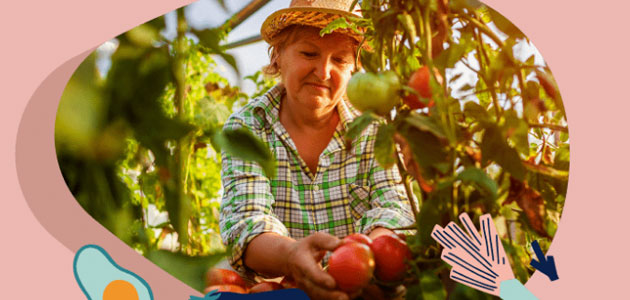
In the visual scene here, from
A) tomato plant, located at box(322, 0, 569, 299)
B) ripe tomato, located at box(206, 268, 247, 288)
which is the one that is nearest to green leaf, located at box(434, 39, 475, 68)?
tomato plant, located at box(322, 0, 569, 299)

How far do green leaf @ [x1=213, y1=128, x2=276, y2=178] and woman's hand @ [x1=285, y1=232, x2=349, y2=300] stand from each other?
0.37ft

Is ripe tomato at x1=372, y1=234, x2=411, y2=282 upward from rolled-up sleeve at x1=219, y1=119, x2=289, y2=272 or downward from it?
downward

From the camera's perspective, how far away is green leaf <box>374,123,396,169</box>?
56 centimetres

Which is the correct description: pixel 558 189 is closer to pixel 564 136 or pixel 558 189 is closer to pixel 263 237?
A: pixel 564 136

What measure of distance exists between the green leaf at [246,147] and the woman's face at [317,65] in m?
0.21

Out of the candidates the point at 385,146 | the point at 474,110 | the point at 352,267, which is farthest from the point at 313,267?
the point at 474,110

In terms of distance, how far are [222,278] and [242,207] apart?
112mm

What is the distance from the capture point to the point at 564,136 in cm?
76

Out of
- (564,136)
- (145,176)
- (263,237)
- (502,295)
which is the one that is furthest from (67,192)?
(564,136)

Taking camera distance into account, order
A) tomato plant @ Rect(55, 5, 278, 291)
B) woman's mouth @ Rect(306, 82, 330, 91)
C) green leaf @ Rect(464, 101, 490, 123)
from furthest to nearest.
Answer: woman's mouth @ Rect(306, 82, 330, 91) < green leaf @ Rect(464, 101, 490, 123) < tomato plant @ Rect(55, 5, 278, 291)

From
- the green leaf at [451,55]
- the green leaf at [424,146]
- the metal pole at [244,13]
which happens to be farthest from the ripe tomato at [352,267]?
the metal pole at [244,13]

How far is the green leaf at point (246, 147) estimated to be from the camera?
1.71 feet

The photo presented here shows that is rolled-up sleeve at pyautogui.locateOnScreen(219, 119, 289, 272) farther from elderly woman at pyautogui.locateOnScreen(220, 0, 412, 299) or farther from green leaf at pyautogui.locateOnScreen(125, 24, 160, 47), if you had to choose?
green leaf at pyautogui.locateOnScreen(125, 24, 160, 47)

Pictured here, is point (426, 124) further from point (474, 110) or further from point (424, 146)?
point (474, 110)
